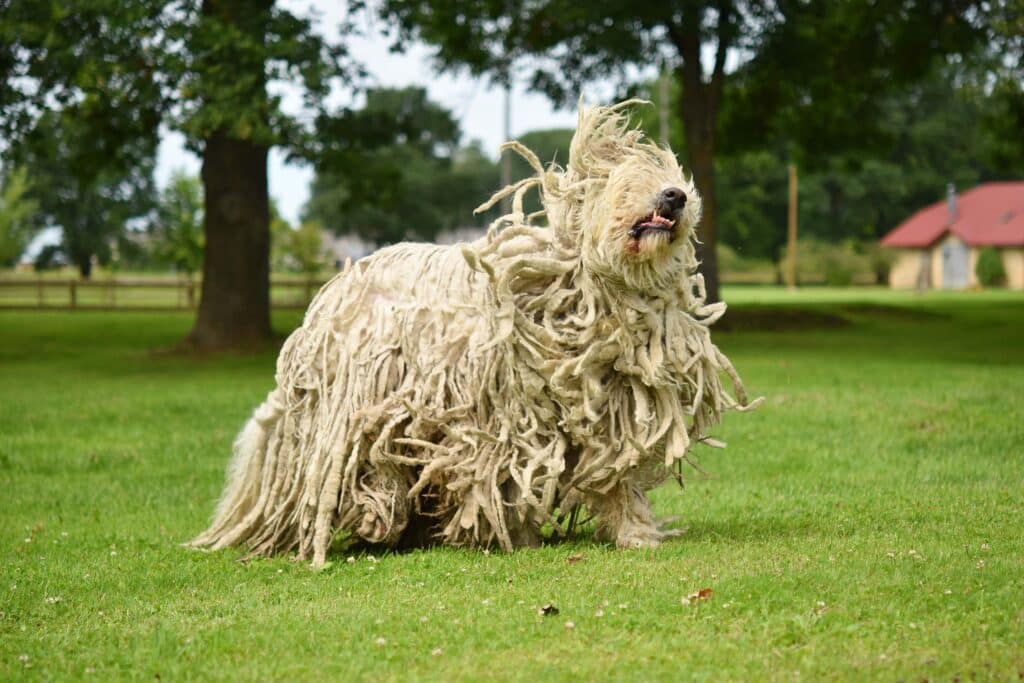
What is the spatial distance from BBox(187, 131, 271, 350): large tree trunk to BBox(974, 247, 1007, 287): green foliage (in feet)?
172

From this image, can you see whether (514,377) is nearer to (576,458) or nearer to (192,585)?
(576,458)

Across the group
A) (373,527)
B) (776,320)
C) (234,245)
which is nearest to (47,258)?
(776,320)

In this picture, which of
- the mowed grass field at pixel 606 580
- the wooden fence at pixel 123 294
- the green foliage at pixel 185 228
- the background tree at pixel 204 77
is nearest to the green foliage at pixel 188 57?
the background tree at pixel 204 77

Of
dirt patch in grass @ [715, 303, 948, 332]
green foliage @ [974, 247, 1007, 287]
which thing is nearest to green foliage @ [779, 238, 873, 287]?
green foliage @ [974, 247, 1007, 287]

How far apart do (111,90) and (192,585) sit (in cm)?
1437

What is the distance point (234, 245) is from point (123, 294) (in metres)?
32.6

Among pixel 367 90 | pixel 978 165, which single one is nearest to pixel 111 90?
pixel 367 90

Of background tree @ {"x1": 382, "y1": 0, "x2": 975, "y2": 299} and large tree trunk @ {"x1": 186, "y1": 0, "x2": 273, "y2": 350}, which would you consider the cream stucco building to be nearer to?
background tree @ {"x1": 382, "y1": 0, "x2": 975, "y2": 299}

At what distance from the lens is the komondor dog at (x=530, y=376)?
7008mm

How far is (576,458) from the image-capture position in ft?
23.8

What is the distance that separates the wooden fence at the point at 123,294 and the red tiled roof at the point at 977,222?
38.0 meters

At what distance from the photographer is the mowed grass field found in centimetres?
540

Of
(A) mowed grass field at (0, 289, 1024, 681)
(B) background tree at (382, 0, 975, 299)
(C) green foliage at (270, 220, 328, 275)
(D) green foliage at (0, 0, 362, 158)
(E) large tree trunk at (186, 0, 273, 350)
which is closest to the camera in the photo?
(A) mowed grass field at (0, 289, 1024, 681)

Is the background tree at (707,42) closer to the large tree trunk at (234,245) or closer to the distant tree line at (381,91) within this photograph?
the distant tree line at (381,91)
